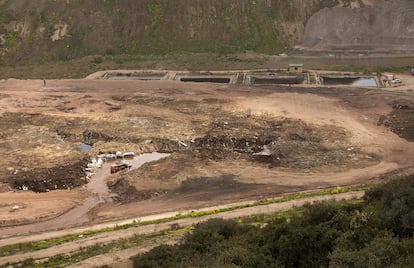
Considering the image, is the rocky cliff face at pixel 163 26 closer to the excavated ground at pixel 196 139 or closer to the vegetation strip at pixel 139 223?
the excavated ground at pixel 196 139

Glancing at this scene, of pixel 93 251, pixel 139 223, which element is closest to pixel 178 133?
pixel 139 223

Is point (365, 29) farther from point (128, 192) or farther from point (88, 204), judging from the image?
point (88, 204)

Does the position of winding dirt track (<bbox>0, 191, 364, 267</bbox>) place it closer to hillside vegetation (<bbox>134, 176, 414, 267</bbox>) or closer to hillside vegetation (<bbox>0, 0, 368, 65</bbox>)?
hillside vegetation (<bbox>134, 176, 414, 267</bbox>)

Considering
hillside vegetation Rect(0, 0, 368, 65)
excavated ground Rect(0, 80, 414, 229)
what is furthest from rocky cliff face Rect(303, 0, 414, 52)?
excavated ground Rect(0, 80, 414, 229)

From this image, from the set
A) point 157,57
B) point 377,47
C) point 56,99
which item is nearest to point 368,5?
point 377,47

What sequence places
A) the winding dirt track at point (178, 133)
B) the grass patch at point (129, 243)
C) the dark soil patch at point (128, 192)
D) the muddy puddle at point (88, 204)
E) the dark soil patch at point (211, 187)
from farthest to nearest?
1. the dark soil patch at point (128, 192)
2. the dark soil patch at point (211, 187)
3. the winding dirt track at point (178, 133)
4. the muddy puddle at point (88, 204)
5. the grass patch at point (129, 243)

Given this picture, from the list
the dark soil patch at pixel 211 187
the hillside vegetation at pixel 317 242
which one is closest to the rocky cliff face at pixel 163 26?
the dark soil patch at pixel 211 187

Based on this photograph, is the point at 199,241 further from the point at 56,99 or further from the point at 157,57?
the point at 157,57
